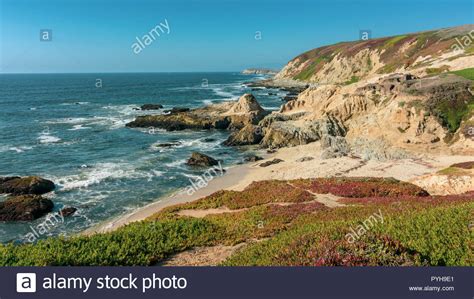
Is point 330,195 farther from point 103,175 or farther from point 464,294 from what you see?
point 103,175

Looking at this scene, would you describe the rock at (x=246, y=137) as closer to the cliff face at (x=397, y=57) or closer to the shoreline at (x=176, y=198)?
the shoreline at (x=176, y=198)

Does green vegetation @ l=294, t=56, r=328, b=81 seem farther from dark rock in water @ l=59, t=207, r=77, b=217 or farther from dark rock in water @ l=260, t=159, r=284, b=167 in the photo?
dark rock in water @ l=59, t=207, r=77, b=217

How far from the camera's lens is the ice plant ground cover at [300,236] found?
10914mm

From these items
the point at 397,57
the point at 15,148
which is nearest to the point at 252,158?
the point at 15,148

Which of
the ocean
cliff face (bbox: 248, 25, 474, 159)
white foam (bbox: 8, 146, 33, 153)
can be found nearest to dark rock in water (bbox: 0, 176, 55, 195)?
the ocean

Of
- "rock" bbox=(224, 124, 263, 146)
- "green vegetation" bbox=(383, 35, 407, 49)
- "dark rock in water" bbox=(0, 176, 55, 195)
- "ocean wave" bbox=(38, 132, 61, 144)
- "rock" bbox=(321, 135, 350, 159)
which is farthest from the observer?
"green vegetation" bbox=(383, 35, 407, 49)

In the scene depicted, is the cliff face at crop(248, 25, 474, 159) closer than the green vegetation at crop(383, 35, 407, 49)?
Yes

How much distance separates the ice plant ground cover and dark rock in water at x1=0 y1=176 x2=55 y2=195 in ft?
56.3

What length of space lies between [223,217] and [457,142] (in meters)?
29.1

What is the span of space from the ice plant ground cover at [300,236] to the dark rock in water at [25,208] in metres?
12.5

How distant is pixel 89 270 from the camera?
9.96 m

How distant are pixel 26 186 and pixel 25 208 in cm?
560

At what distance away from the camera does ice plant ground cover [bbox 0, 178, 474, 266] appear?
10914 millimetres

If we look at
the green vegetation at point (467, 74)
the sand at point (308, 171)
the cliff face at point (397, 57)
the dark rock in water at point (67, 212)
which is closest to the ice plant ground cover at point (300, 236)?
the sand at point (308, 171)
